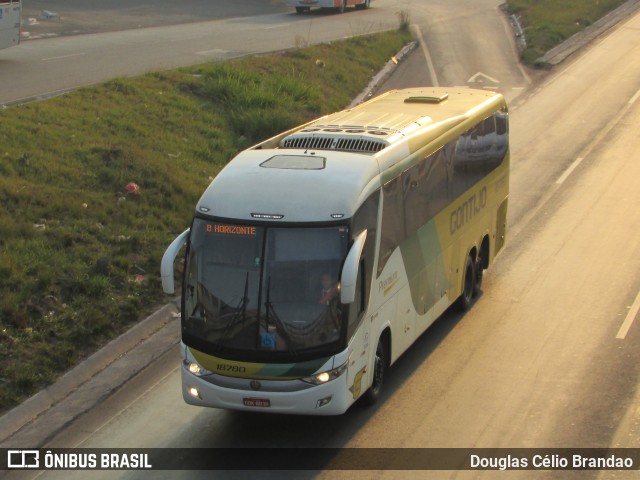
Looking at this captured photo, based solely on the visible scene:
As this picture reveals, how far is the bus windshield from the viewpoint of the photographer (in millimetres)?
11078

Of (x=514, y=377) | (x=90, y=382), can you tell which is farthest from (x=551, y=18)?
(x=90, y=382)

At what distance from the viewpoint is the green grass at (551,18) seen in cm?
3884

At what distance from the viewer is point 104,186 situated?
62.0 ft

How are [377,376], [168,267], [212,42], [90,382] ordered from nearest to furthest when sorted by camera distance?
[168,267]
[377,376]
[90,382]
[212,42]

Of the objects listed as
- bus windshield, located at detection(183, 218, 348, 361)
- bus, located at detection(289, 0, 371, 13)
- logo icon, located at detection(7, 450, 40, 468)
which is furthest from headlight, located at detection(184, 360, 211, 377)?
bus, located at detection(289, 0, 371, 13)

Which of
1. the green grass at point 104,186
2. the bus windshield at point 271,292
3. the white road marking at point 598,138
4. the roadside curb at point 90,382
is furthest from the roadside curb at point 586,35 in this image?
the bus windshield at point 271,292

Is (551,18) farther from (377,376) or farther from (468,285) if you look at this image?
(377,376)

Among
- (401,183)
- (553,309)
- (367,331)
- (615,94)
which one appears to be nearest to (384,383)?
(367,331)

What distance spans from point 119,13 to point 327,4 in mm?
9150

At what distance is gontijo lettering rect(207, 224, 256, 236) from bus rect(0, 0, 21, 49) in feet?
63.7

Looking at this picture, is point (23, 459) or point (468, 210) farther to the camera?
point (468, 210)

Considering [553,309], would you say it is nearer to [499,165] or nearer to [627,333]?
[627,333]

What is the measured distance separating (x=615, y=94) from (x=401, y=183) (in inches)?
836

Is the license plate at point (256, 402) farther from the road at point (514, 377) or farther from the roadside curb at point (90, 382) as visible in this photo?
the roadside curb at point (90, 382)
